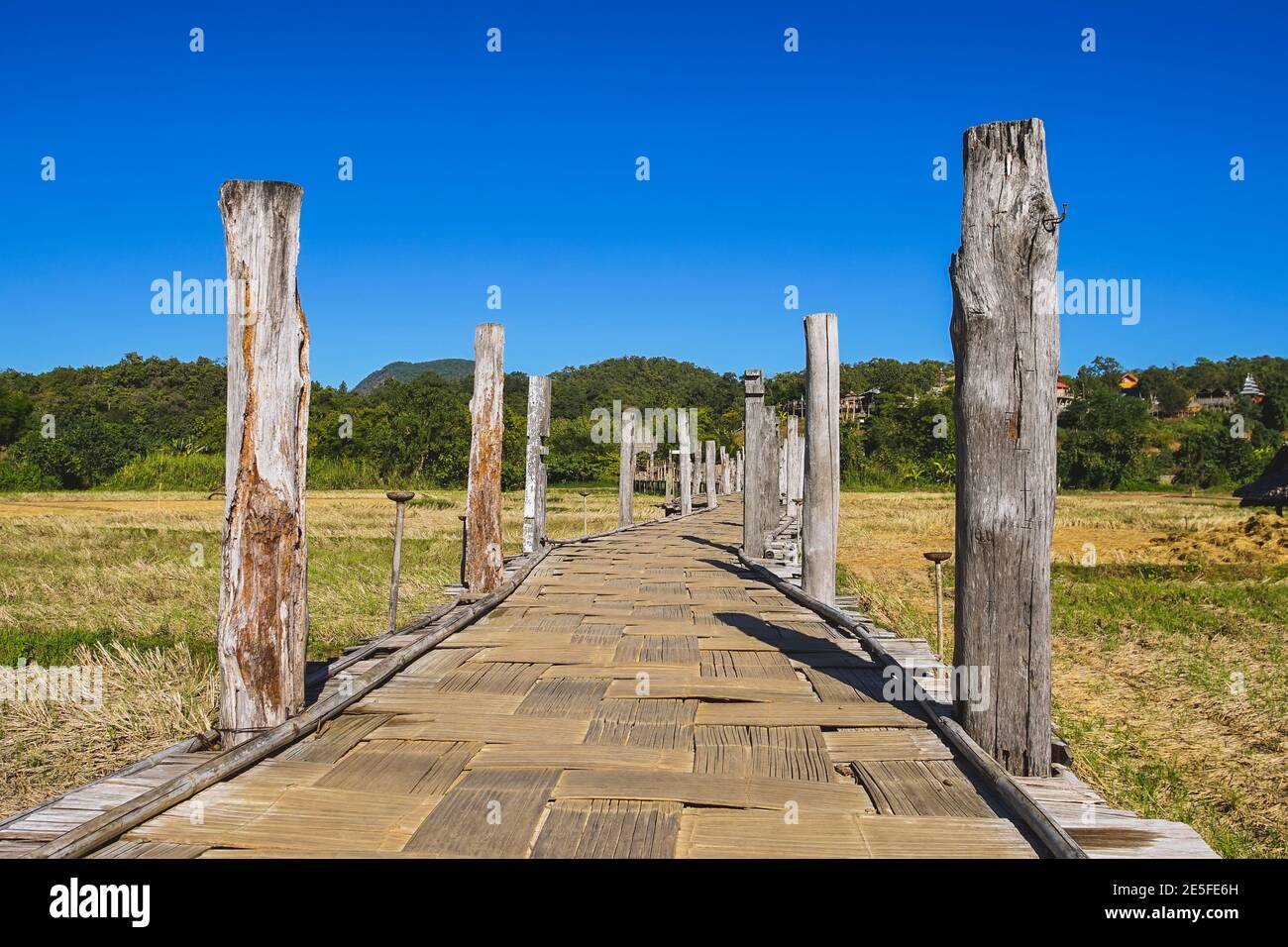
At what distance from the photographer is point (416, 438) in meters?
41.2

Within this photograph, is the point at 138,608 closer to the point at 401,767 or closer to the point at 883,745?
the point at 401,767

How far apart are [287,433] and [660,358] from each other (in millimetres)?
99794

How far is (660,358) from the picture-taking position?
103m

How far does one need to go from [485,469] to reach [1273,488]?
25531 mm

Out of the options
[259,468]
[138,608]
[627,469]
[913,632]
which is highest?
[259,468]

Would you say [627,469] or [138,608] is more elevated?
[627,469]

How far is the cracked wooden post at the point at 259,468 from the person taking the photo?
3.71m

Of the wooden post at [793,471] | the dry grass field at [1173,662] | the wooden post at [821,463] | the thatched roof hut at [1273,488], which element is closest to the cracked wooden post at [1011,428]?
the dry grass field at [1173,662]

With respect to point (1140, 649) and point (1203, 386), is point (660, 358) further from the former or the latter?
point (1140, 649)

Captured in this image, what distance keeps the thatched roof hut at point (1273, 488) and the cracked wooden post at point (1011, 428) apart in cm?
2533

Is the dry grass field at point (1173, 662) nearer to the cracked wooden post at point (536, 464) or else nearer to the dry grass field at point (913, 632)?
the dry grass field at point (913, 632)

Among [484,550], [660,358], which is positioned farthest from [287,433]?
[660,358]

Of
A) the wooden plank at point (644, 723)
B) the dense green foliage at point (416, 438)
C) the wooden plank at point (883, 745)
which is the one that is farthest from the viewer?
the dense green foliage at point (416, 438)

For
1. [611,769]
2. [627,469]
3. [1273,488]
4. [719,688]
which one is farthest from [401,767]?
[1273,488]
